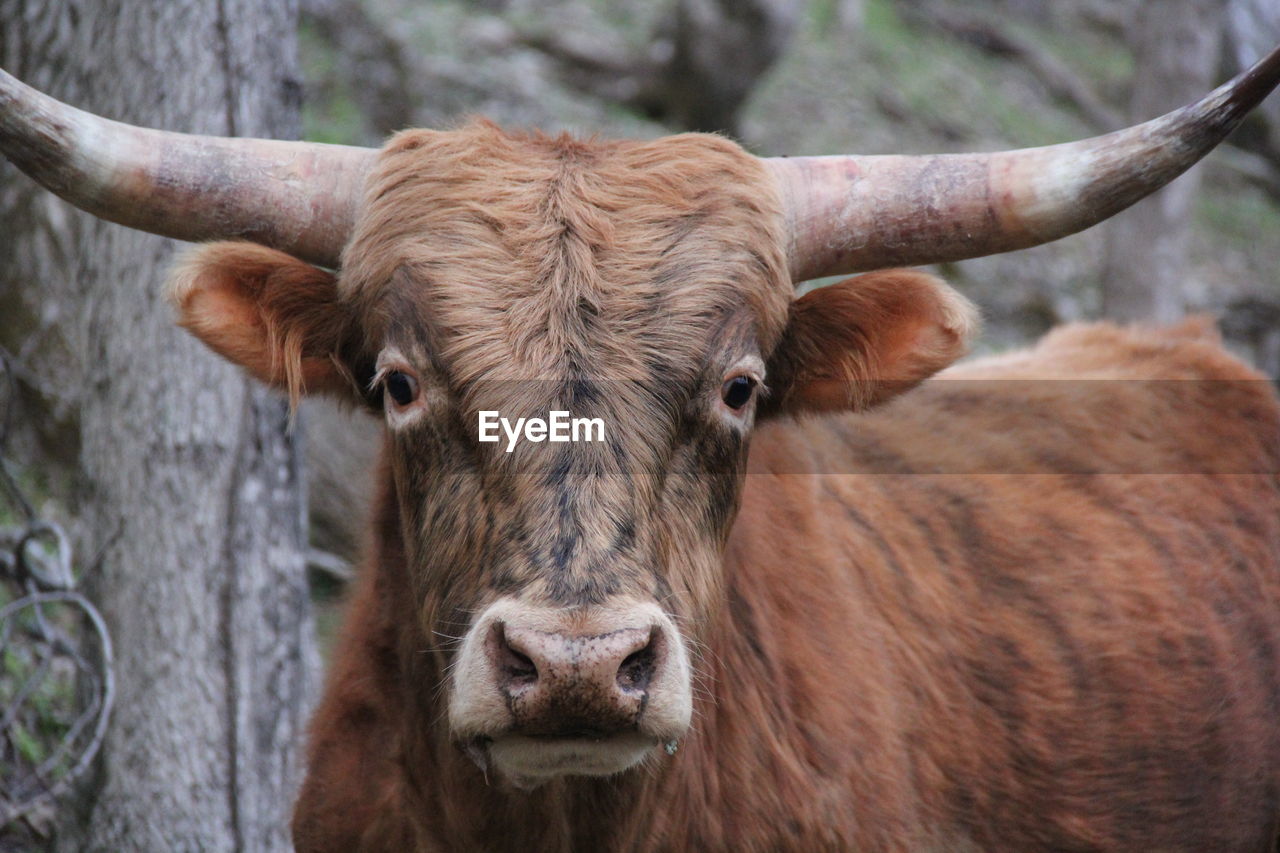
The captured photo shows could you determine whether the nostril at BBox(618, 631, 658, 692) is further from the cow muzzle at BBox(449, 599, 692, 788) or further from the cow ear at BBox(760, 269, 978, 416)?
the cow ear at BBox(760, 269, 978, 416)

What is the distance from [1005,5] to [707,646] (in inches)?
836

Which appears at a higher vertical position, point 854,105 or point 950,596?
point 854,105

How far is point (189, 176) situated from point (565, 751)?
1707 mm

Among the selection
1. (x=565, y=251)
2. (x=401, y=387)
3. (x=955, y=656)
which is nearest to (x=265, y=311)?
(x=401, y=387)

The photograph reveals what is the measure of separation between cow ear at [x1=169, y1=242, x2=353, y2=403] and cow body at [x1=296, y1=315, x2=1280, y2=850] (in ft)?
1.83

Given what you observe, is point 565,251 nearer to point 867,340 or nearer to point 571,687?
point 867,340

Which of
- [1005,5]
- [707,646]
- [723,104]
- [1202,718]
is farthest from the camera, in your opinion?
[1005,5]

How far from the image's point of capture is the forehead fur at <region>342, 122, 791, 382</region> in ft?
9.46

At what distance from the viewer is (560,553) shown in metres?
2.60

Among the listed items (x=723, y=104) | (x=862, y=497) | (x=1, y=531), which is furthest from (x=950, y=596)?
(x=723, y=104)

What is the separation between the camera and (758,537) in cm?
369

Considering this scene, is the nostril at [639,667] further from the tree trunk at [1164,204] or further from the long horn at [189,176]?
the tree trunk at [1164,204]

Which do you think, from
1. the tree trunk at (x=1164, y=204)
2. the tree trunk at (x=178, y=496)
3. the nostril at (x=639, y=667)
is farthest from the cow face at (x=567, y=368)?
the tree trunk at (x=1164, y=204)

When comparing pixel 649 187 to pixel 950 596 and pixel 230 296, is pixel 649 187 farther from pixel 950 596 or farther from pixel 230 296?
pixel 950 596
